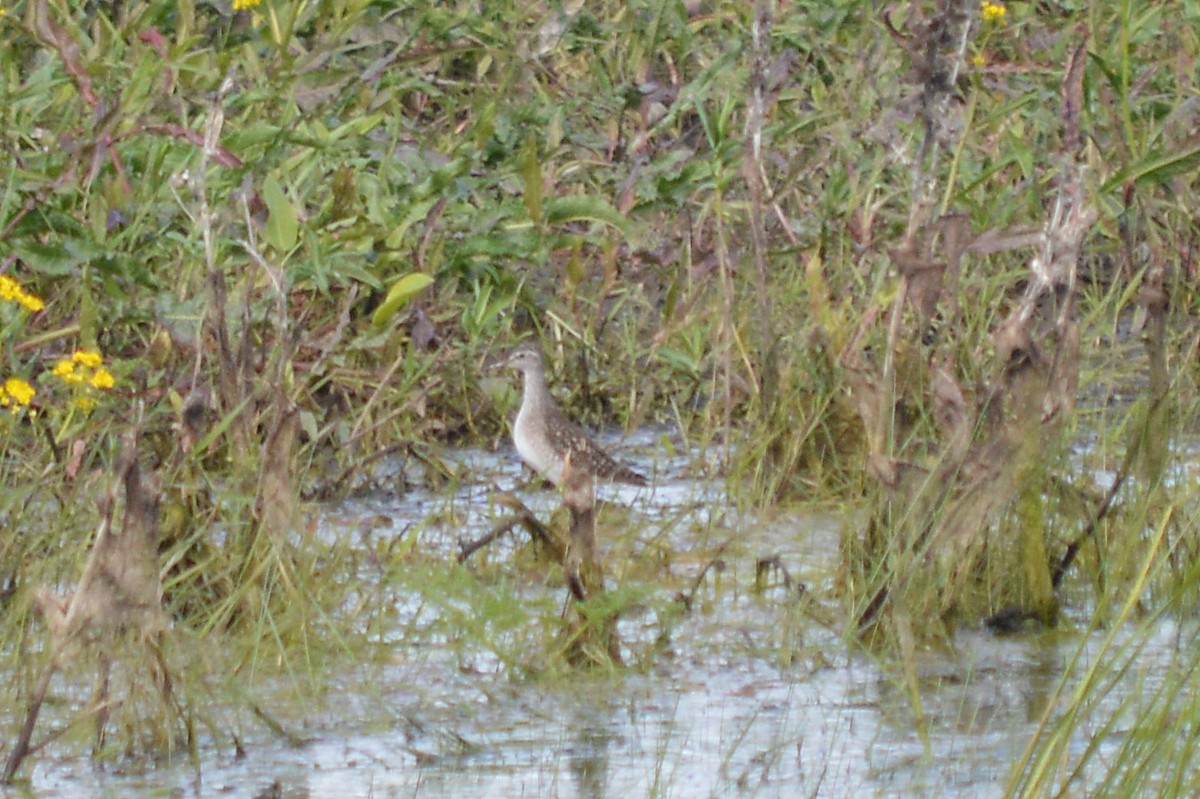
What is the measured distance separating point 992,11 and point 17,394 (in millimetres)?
4361

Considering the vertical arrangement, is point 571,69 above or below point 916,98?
above

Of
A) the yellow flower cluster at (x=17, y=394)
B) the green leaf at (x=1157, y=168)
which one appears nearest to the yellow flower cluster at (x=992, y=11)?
the green leaf at (x=1157, y=168)

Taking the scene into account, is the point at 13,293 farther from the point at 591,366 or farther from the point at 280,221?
the point at 591,366

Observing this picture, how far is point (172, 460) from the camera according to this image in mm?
4707

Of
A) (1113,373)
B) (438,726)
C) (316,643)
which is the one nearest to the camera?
(438,726)

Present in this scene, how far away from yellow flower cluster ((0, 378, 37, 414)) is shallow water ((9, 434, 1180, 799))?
0.97 m

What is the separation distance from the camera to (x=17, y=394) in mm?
5094

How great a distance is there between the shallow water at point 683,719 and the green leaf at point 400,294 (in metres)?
1.13

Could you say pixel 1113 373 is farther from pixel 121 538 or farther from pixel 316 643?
pixel 121 538

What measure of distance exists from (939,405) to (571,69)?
426 cm

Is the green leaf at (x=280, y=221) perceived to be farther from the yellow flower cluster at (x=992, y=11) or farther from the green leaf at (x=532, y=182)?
the yellow flower cluster at (x=992, y=11)

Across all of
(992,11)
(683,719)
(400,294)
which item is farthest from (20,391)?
(992,11)

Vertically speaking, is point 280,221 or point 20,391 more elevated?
point 280,221

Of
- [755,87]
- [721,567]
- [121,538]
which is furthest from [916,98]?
[121,538]
